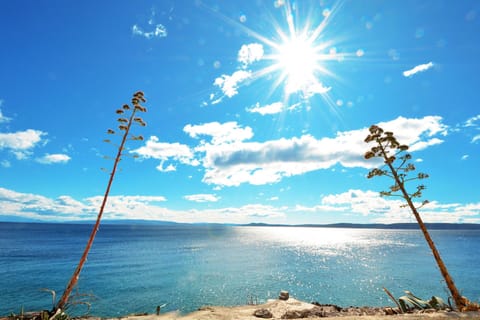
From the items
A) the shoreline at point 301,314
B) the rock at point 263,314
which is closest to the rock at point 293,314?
the shoreline at point 301,314

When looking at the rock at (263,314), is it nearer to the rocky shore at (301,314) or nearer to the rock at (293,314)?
the rocky shore at (301,314)

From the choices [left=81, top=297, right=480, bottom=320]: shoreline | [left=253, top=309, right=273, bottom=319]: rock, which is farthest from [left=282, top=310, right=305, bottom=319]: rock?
[left=253, top=309, right=273, bottom=319]: rock

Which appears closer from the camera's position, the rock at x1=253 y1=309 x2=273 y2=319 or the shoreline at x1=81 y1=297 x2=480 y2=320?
the shoreline at x1=81 y1=297 x2=480 y2=320

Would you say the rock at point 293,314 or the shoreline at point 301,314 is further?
the rock at point 293,314

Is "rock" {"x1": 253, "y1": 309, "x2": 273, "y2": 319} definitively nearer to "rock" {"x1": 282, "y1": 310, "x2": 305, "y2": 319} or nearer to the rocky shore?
the rocky shore

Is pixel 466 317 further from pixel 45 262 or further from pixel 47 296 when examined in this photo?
pixel 45 262

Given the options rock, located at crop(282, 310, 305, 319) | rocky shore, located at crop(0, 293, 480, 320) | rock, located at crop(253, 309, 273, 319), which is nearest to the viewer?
rocky shore, located at crop(0, 293, 480, 320)

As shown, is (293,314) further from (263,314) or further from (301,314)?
(263,314)

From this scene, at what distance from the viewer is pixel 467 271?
182 ft

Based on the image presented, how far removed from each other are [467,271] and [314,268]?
33.6 m

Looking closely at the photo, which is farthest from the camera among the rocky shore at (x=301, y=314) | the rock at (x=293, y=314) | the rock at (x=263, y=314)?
the rock at (x=263, y=314)

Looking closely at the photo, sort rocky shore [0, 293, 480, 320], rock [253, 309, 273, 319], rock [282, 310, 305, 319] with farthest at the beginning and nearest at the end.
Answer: rock [253, 309, 273, 319], rock [282, 310, 305, 319], rocky shore [0, 293, 480, 320]

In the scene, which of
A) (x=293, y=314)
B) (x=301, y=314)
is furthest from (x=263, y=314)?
(x=301, y=314)

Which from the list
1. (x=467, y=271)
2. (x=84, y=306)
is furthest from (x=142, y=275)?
(x=467, y=271)
